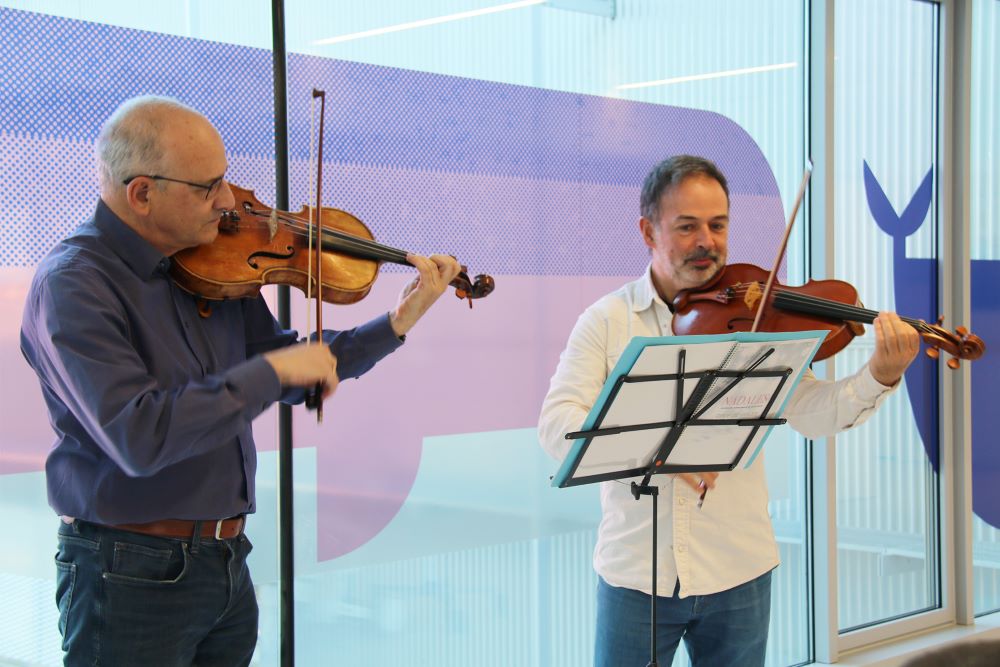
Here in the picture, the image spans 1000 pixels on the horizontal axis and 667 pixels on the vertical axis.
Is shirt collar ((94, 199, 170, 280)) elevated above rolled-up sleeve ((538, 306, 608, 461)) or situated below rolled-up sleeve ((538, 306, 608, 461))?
above

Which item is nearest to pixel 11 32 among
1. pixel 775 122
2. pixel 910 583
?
pixel 775 122

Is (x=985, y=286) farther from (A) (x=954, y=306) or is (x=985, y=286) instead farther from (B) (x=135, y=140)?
(B) (x=135, y=140)

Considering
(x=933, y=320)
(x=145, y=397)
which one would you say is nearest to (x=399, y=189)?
(x=145, y=397)

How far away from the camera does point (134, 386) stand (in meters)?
1.59

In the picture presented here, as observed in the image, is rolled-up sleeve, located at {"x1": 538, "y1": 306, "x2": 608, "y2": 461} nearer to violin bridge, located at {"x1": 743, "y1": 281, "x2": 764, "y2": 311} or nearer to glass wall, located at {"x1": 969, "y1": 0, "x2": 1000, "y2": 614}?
violin bridge, located at {"x1": 743, "y1": 281, "x2": 764, "y2": 311}

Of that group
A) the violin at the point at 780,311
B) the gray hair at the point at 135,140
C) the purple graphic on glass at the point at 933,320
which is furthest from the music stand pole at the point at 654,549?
the purple graphic on glass at the point at 933,320

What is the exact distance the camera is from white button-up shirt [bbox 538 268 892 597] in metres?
2.14

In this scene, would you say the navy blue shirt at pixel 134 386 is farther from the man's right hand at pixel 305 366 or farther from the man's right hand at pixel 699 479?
the man's right hand at pixel 699 479

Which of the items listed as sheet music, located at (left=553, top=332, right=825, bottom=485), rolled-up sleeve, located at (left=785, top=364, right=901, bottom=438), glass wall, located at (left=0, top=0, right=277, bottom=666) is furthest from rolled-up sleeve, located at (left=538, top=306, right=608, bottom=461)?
glass wall, located at (left=0, top=0, right=277, bottom=666)

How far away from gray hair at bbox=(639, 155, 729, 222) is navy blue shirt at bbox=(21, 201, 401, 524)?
97cm

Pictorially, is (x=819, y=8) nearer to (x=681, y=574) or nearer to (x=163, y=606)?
(x=681, y=574)

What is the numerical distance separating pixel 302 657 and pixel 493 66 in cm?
177

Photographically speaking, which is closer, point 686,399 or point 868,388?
point 686,399

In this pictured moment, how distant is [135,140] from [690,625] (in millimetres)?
1499
